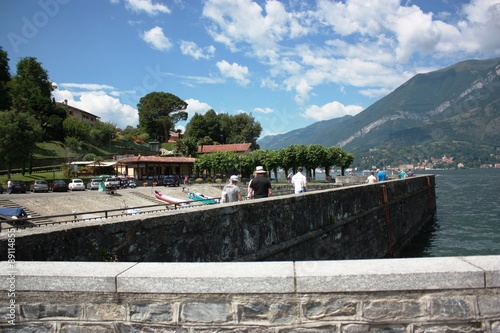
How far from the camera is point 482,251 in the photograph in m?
17.2

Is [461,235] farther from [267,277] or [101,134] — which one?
[101,134]

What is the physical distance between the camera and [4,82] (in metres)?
Answer: 81.2

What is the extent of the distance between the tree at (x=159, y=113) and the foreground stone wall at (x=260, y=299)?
10045cm

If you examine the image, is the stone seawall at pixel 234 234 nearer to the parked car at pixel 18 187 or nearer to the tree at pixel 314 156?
the parked car at pixel 18 187

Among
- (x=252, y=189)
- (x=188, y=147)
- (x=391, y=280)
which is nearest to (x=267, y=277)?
(x=391, y=280)

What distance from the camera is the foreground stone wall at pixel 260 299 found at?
2.66m

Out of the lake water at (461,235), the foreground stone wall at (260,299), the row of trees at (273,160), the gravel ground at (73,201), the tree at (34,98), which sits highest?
the tree at (34,98)

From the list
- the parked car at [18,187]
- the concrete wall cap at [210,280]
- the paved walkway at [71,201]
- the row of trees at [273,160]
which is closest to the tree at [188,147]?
the row of trees at [273,160]

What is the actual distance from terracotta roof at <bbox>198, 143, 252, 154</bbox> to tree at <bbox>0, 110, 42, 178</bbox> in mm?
41168

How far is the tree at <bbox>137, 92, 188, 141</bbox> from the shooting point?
3974 inches

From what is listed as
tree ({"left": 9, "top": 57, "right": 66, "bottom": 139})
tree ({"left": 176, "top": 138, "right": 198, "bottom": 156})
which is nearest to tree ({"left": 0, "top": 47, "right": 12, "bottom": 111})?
tree ({"left": 9, "top": 57, "right": 66, "bottom": 139})

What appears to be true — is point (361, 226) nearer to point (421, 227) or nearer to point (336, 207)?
point (336, 207)

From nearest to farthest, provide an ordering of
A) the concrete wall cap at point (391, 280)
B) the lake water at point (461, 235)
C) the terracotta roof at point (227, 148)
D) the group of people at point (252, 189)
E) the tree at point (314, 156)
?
the concrete wall cap at point (391, 280) → the group of people at point (252, 189) → the lake water at point (461, 235) → the tree at point (314, 156) → the terracotta roof at point (227, 148)

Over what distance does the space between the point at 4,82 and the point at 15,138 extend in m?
45.5
